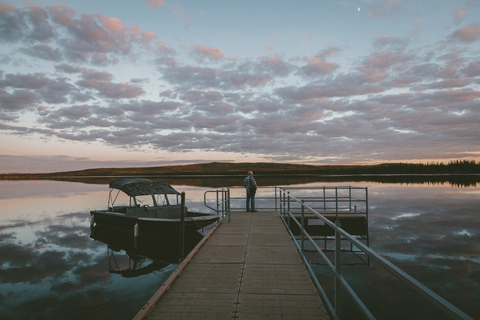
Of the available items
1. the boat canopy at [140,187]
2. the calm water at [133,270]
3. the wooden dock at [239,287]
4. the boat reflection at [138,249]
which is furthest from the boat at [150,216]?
the wooden dock at [239,287]

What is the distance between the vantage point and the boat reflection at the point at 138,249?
1031 cm

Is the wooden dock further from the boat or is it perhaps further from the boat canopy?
the boat canopy

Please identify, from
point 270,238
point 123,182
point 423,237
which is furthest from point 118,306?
point 423,237

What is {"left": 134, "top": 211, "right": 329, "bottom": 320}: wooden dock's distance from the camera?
4.05 metres

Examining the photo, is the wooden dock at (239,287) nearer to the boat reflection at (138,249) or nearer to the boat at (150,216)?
the boat reflection at (138,249)

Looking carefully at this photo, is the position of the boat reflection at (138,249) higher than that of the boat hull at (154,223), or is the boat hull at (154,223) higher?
the boat hull at (154,223)

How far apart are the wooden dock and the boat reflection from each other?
3.74 metres

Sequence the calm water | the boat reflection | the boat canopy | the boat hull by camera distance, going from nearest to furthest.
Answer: the calm water
the boat reflection
the boat hull
the boat canopy

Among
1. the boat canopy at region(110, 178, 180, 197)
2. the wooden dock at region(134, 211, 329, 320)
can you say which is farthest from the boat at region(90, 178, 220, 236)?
the wooden dock at region(134, 211, 329, 320)

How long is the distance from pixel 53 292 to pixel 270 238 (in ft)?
21.6

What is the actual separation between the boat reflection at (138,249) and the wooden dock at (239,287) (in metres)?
3.74

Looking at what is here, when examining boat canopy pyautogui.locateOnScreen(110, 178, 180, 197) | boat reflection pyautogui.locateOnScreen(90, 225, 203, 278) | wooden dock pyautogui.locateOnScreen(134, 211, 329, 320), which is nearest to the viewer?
wooden dock pyautogui.locateOnScreen(134, 211, 329, 320)

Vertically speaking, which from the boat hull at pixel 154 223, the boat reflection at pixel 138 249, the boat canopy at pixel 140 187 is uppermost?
the boat canopy at pixel 140 187

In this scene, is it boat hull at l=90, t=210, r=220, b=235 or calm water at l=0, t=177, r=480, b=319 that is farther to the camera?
boat hull at l=90, t=210, r=220, b=235
